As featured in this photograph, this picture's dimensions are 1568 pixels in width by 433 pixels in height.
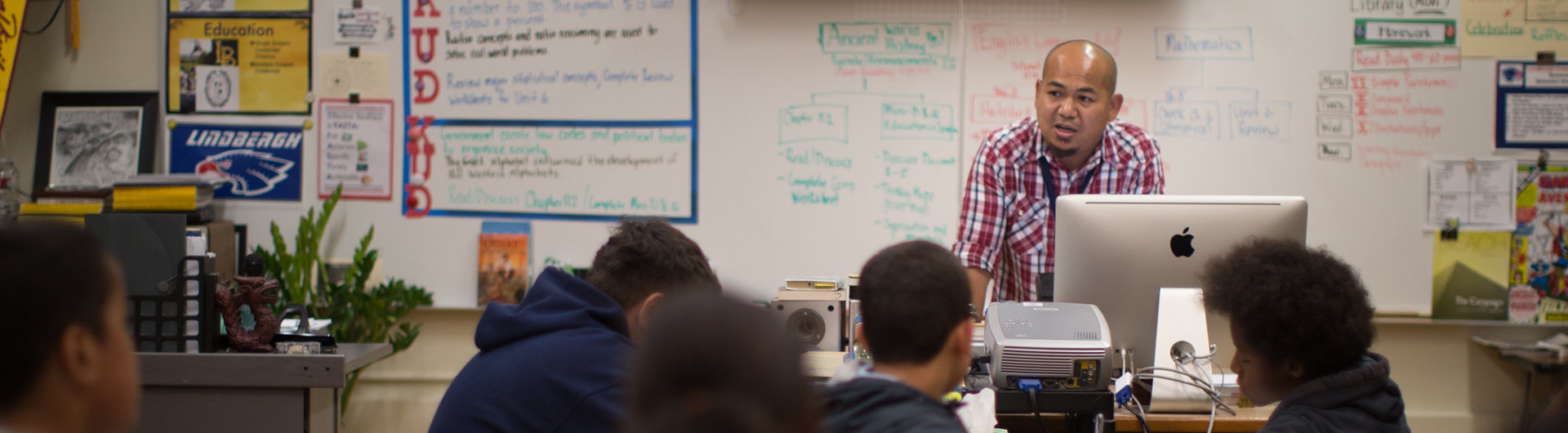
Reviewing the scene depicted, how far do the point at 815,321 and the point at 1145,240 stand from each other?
73 centimetres

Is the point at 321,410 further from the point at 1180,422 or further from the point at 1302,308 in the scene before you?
the point at 1302,308

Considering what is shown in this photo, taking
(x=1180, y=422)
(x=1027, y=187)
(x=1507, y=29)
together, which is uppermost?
(x=1507, y=29)

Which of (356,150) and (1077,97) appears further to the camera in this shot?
(356,150)

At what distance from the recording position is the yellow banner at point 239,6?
3541mm

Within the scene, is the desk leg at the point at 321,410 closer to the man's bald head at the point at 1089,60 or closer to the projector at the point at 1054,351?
the projector at the point at 1054,351

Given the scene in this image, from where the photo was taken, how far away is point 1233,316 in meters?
1.54

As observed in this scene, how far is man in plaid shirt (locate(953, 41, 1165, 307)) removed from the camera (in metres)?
2.68

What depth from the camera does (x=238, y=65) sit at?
3.56 m

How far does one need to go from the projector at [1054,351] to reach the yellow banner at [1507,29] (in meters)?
2.56

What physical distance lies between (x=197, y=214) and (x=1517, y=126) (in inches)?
189

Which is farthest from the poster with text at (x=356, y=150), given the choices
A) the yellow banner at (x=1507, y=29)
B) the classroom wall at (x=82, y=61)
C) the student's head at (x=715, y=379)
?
the yellow banner at (x=1507, y=29)

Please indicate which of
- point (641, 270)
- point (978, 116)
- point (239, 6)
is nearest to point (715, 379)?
point (641, 270)

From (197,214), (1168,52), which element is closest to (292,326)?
(197,214)

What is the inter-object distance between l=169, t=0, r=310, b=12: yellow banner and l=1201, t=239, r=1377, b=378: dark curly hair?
11.1 ft
